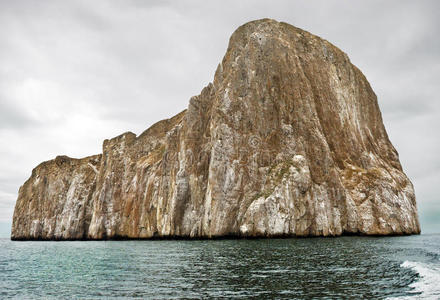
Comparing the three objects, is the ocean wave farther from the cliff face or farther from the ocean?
the cliff face

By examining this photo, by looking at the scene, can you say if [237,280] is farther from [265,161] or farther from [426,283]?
[265,161]

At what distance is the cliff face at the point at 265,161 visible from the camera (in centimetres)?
8019

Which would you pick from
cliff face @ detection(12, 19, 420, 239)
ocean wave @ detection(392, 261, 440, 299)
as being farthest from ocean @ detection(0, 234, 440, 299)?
cliff face @ detection(12, 19, 420, 239)

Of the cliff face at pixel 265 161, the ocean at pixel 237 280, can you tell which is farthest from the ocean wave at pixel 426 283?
the cliff face at pixel 265 161

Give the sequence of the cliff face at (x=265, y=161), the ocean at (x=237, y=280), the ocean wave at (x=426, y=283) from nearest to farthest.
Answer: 1. the ocean wave at (x=426, y=283)
2. the ocean at (x=237, y=280)
3. the cliff face at (x=265, y=161)

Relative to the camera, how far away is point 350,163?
319 feet

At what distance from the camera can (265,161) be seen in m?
85.9

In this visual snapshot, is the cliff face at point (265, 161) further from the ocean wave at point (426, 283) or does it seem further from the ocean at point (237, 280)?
the ocean wave at point (426, 283)

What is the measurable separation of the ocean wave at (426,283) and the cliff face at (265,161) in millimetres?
46129

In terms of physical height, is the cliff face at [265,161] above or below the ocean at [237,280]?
above

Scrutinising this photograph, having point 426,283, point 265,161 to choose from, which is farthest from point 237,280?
point 265,161

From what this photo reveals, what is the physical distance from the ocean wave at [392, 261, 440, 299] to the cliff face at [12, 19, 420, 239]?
46.1 metres

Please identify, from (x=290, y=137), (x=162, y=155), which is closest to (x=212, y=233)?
(x=290, y=137)

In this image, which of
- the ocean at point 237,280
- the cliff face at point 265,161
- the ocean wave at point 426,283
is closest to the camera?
the ocean wave at point 426,283
